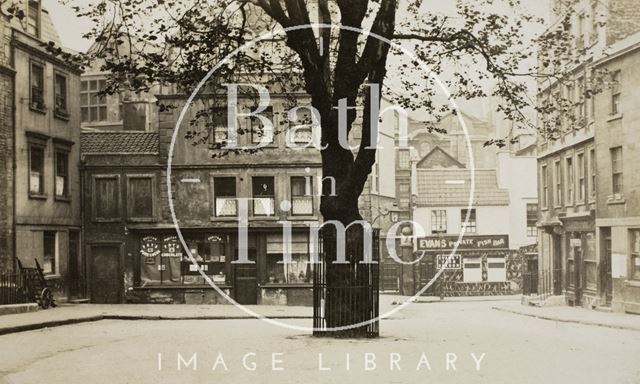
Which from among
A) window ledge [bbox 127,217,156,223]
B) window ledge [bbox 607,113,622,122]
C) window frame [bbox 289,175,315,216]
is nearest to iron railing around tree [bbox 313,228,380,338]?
window ledge [bbox 607,113,622,122]

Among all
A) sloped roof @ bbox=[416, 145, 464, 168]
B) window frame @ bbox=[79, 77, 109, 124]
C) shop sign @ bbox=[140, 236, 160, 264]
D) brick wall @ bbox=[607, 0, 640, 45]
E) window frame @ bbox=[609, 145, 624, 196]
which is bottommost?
shop sign @ bbox=[140, 236, 160, 264]

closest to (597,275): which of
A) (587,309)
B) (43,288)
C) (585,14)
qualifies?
(587,309)

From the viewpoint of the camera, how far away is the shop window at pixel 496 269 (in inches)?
1980

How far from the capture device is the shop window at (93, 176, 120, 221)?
34438mm

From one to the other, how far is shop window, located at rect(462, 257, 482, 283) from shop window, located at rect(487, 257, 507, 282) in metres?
0.55

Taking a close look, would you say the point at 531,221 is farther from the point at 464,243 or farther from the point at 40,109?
the point at 40,109

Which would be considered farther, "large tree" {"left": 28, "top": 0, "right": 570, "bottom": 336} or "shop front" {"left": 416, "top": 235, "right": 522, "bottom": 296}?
A: "shop front" {"left": 416, "top": 235, "right": 522, "bottom": 296}

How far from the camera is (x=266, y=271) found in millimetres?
34031

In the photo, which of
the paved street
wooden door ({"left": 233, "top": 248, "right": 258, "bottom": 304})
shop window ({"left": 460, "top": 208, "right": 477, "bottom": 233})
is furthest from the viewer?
shop window ({"left": 460, "top": 208, "right": 477, "bottom": 233})

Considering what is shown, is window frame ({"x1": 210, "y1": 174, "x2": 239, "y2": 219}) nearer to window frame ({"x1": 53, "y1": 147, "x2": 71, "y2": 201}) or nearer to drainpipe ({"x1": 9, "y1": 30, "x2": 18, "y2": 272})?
window frame ({"x1": 53, "y1": 147, "x2": 71, "y2": 201})

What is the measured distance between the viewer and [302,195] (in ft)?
113

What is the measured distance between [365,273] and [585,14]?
532 inches

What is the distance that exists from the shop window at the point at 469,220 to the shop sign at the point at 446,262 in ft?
8.16

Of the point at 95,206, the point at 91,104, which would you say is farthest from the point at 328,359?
the point at 91,104
